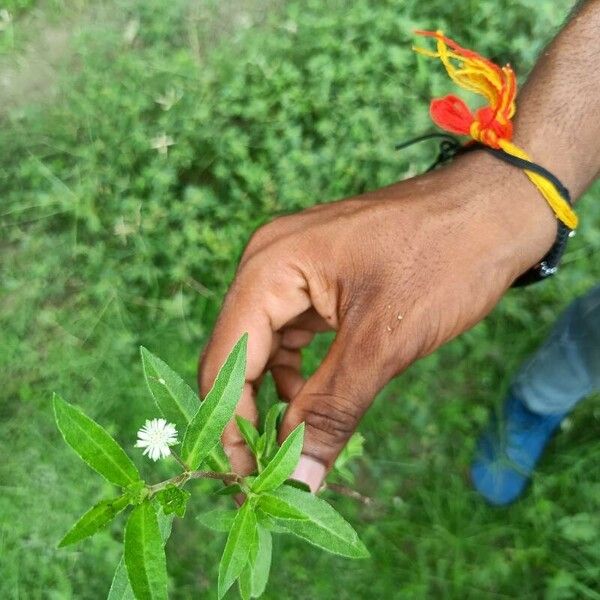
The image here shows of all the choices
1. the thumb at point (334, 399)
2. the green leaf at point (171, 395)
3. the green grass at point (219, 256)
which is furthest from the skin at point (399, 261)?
the green grass at point (219, 256)

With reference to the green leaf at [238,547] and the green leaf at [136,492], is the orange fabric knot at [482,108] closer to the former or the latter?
the green leaf at [238,547]

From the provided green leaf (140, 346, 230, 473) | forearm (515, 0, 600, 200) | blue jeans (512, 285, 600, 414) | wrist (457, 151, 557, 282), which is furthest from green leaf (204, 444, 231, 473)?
blue jeans (512, 285, 600, 414)

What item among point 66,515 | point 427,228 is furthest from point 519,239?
point 66,515

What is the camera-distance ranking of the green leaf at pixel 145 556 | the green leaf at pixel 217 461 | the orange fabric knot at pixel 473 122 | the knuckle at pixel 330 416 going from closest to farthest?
1. the green leaf at pixel 145 556
2. the green leaf at pixel 217 461
3. the knuckle at pixel 330 416
4. the orange fabric knot at pixel 473 122

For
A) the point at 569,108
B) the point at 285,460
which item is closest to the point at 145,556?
the point at 285,460

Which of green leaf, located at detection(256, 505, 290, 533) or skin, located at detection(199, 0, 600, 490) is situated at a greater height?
skin, located at detection(199, 0, 600, 490)

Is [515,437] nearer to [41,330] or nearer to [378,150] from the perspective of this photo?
[378,150]

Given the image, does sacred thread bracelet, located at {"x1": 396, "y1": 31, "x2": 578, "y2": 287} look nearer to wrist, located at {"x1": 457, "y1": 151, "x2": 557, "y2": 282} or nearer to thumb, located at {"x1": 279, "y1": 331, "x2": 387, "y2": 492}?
wrist, located at {"x1": 457, "y1": 151, "x2": 557, "y2": 282}
